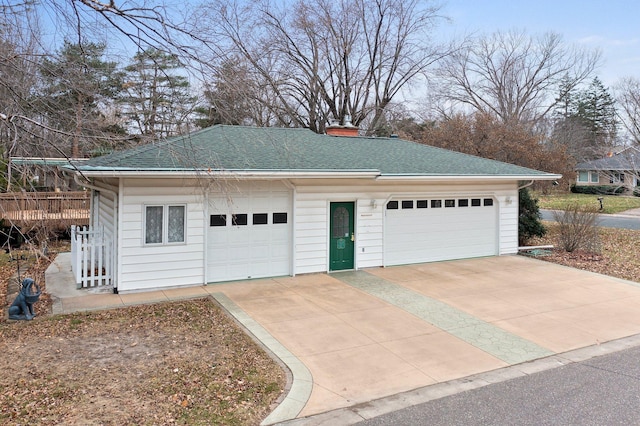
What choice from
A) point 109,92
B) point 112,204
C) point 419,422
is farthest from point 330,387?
point 112,204

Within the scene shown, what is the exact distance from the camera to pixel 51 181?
5.18m

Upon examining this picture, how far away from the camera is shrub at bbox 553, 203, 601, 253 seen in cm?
1370

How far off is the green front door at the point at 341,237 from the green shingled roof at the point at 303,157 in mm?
1119

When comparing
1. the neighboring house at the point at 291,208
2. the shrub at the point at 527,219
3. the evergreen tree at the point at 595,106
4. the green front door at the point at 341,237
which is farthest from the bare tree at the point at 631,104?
the evergreen tree at the point at 595,106

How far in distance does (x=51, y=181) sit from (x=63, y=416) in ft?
8.36

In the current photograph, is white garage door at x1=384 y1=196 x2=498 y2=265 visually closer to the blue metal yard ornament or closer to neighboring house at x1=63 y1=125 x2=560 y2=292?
neighboring house at x1=63 y1=125 x2=560 y2=292

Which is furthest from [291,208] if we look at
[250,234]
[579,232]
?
[579,232]

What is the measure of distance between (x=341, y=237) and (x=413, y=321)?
409 cm

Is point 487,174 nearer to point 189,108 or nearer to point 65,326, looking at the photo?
point 189,108

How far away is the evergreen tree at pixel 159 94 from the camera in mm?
4707

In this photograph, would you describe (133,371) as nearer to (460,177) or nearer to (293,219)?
(293,219)

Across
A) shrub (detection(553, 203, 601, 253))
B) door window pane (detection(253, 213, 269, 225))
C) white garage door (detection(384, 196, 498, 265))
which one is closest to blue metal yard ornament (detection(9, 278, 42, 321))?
door window pane (detection(253, 213, 269, 225))

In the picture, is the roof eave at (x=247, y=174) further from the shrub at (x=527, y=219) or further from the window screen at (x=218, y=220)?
the shrub at (x=527, y=219)

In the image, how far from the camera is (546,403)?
467 cm
